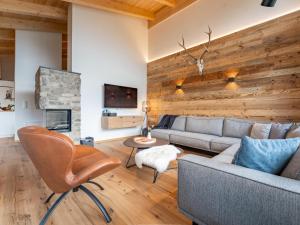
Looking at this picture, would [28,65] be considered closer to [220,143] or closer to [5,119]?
[5,119]

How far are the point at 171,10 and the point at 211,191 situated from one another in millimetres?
5404

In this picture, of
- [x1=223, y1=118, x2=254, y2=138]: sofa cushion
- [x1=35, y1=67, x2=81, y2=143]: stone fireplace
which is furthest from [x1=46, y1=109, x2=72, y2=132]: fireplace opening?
[x1=223, y1=118, x2=254, y2=138]: sofa cushion

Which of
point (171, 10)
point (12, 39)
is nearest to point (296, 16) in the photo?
point (171, 10)

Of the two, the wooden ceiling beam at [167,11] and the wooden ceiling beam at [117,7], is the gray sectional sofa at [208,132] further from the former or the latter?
the wooden ceiling beam at [117,7]

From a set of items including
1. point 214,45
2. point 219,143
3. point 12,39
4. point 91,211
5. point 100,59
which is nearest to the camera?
point 91,211

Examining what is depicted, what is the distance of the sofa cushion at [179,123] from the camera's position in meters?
4.58

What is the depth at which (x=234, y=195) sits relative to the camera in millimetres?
1088

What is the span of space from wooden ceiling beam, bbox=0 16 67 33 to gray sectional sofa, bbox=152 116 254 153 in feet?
14.5

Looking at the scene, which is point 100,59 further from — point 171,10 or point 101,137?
point 171,10

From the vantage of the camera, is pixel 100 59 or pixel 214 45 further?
pixel 100 59

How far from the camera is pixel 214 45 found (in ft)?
13.8

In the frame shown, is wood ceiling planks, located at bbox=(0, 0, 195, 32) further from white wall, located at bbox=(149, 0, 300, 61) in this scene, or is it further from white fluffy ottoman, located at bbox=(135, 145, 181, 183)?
white fluffy ottoman, located at bbox=(135, 145, 181, 183)

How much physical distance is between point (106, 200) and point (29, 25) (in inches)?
218

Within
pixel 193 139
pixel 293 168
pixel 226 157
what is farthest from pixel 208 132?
pixel 293 168
